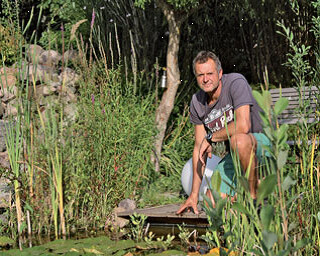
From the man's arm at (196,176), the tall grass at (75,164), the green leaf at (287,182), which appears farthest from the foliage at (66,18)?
the green leaf at (287,182)

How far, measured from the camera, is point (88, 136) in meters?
4.00

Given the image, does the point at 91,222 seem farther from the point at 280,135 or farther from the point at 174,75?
the point at 280,135

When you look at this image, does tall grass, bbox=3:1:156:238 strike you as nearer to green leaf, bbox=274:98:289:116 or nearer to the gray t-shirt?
the gray t-shirt

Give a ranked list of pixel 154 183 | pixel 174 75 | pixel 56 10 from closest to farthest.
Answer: pixel 154 183 → pixel 174 75 → pixel 56 10

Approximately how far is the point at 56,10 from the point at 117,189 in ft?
16.6

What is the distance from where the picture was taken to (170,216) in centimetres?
364

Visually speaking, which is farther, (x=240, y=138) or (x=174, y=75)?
(x=174, y=75)

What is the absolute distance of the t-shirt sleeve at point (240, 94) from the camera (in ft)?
11.0

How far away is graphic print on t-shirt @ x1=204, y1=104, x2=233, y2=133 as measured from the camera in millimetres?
3522

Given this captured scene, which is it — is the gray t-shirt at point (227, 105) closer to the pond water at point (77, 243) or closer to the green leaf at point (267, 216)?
the pond water at point (77, 243)

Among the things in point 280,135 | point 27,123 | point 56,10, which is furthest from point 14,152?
point 56,10

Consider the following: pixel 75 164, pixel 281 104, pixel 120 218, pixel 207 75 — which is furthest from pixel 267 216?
pixel 120 218

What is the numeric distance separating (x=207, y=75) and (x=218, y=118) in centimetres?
32

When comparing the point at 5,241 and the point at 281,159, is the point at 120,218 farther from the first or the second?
the point at 281,159
